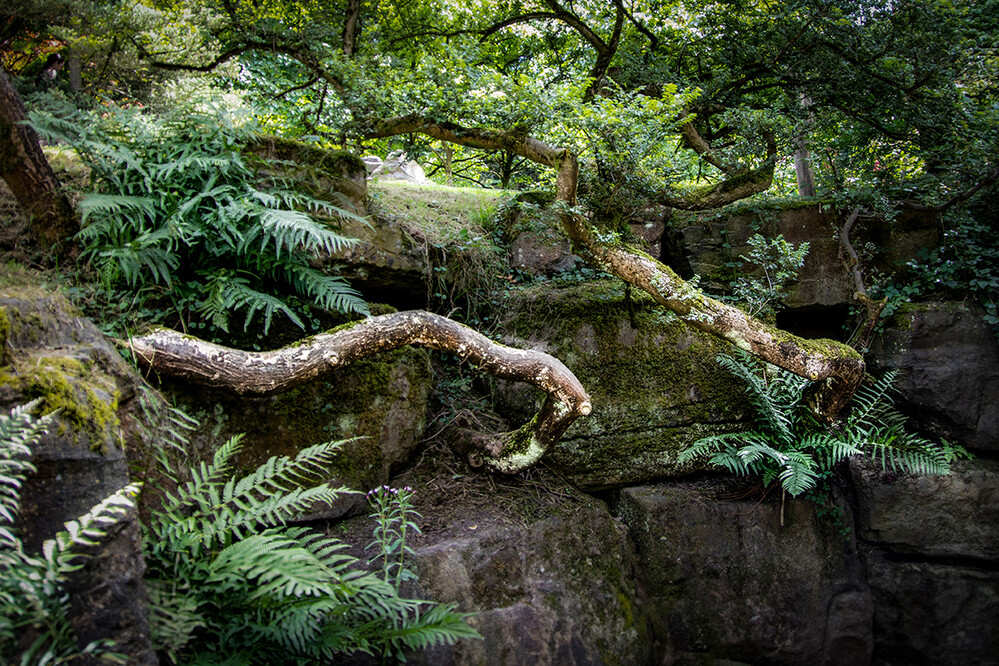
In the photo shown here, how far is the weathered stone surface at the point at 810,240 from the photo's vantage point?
538 centimetres

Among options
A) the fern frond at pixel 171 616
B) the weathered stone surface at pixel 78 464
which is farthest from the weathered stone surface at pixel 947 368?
the weathered stone surface at pixel 78 464

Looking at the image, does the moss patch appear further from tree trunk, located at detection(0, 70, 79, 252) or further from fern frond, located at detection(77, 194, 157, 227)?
tree trunk, located at detection(0, 70, 79, 252)

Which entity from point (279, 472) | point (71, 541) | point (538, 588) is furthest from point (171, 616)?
point (538, 588)

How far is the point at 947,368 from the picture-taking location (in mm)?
4805

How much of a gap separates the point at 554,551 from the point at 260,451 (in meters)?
2.07

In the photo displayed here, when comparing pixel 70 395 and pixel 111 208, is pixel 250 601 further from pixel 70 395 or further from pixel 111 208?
pixel 111 208

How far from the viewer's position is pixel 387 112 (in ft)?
14.8

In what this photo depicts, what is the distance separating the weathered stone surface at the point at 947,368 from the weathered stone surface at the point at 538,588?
10.2ft

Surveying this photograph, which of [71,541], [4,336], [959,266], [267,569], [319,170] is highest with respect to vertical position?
[959,266]

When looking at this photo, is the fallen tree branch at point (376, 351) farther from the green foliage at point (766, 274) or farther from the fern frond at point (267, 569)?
the green foliage at point (766, 274)

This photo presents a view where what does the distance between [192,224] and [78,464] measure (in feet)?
5.88

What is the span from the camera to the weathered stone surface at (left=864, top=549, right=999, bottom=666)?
14.4ft

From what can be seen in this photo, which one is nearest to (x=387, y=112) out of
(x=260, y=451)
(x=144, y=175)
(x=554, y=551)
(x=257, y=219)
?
(x=257, y=219)

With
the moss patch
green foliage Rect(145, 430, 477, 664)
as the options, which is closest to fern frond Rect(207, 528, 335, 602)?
green foliage Rect(145, 430, 477, 664)
